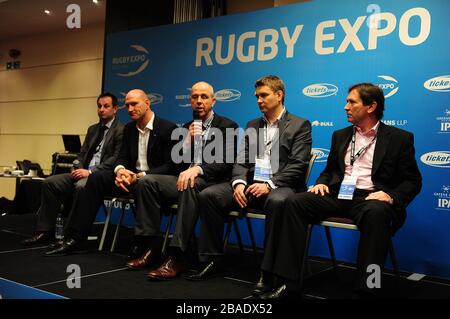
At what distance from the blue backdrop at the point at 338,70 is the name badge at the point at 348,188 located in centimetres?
94

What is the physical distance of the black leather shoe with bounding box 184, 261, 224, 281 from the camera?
260 cm

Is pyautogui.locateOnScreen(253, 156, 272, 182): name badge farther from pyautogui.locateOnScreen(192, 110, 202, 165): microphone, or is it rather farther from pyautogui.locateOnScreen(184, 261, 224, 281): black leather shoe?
pyautogui.locateOnScreen(184, 261, 224, 281): black leather shoe

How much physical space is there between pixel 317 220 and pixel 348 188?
281mm

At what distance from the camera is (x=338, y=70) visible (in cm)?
353

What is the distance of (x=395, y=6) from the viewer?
328 centimetres

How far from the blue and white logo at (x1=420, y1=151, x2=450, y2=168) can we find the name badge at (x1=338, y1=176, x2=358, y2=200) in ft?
3.07

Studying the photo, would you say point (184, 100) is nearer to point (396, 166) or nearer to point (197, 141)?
point (197, 141)

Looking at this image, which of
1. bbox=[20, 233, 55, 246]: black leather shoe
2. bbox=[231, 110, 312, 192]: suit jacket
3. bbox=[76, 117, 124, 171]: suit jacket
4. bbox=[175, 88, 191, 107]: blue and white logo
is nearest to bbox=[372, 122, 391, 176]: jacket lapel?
bbox=[231, 110, 312, 192]: suit jacket

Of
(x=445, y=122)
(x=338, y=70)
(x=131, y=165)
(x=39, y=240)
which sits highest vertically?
(x=338, y=70)

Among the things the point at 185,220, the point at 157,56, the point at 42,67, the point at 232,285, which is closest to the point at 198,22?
the point at 157,56

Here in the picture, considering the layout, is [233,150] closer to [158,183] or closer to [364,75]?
[158,183]

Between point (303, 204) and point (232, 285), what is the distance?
66 cm

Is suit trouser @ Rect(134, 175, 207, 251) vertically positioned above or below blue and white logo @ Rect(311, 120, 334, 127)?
below

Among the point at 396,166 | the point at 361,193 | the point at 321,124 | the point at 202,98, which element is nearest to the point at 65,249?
the point at 202,98
